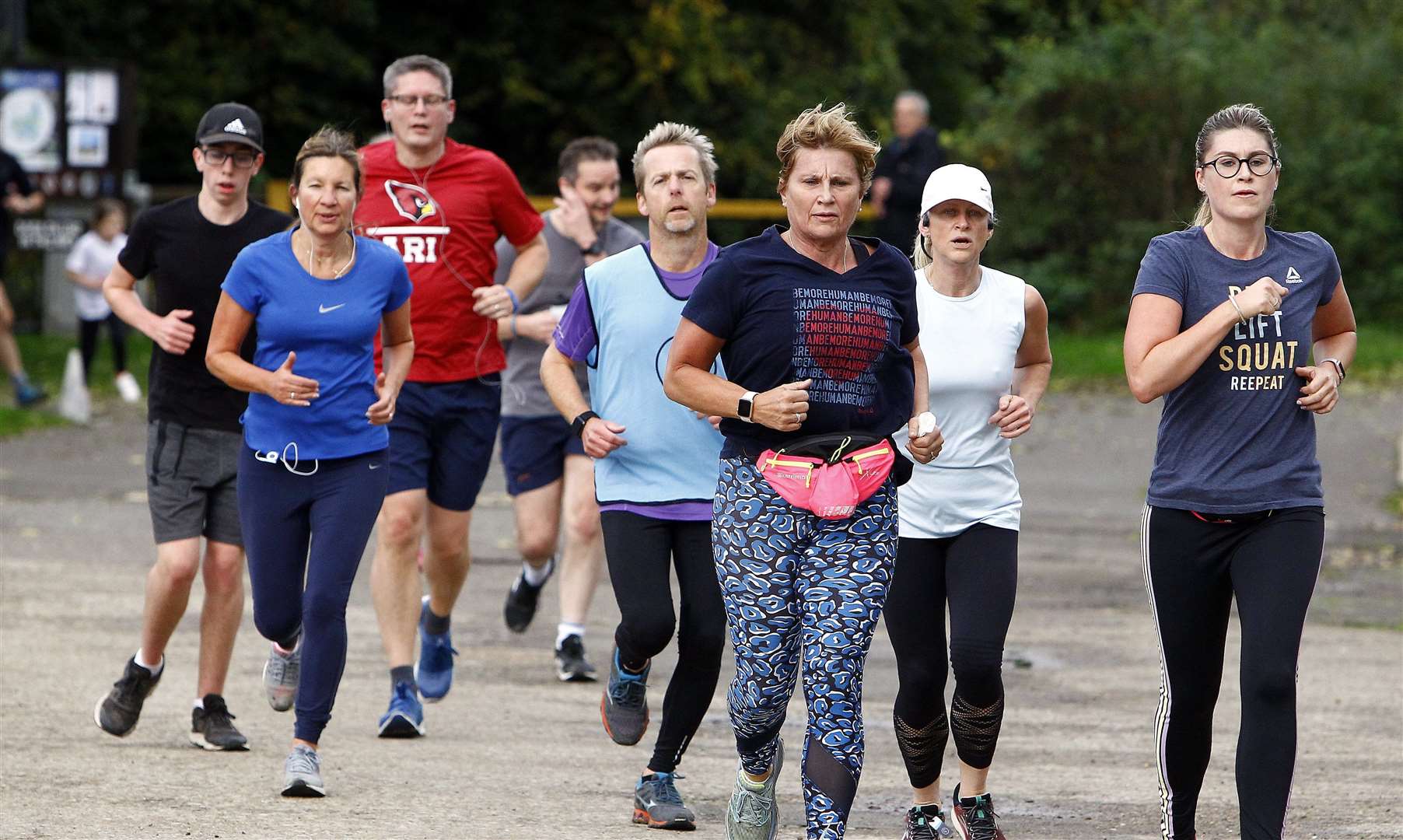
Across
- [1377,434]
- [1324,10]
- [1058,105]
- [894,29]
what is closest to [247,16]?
[894,29]

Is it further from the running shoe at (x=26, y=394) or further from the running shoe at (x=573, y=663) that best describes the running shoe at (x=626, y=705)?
the running shoe at (x=26, y=394)

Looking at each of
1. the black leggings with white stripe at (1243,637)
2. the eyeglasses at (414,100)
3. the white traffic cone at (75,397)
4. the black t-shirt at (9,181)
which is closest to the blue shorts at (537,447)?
the eyeglasses at (414,100)

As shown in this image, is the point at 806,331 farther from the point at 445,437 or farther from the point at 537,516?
the point at 537,516

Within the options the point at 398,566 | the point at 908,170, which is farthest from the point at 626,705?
the point at 908,170

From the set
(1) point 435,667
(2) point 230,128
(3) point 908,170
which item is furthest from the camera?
(3) point 908,170

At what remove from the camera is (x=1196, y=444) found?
210 inches

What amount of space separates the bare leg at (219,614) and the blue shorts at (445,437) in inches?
28.6

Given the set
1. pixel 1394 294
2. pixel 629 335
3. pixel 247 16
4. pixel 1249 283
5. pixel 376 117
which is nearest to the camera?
pixel 1249 283

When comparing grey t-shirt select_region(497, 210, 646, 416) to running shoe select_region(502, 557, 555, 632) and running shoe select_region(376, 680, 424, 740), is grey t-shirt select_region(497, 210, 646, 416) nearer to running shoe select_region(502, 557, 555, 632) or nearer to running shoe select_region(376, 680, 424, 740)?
running shoe select_region(502, 557, 555, 632)

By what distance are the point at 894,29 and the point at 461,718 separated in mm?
25189

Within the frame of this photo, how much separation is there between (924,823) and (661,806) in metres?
0.76

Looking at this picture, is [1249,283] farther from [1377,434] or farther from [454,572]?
[1377,434]

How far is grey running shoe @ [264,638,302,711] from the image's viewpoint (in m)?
7.05

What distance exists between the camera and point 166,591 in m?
7.16
